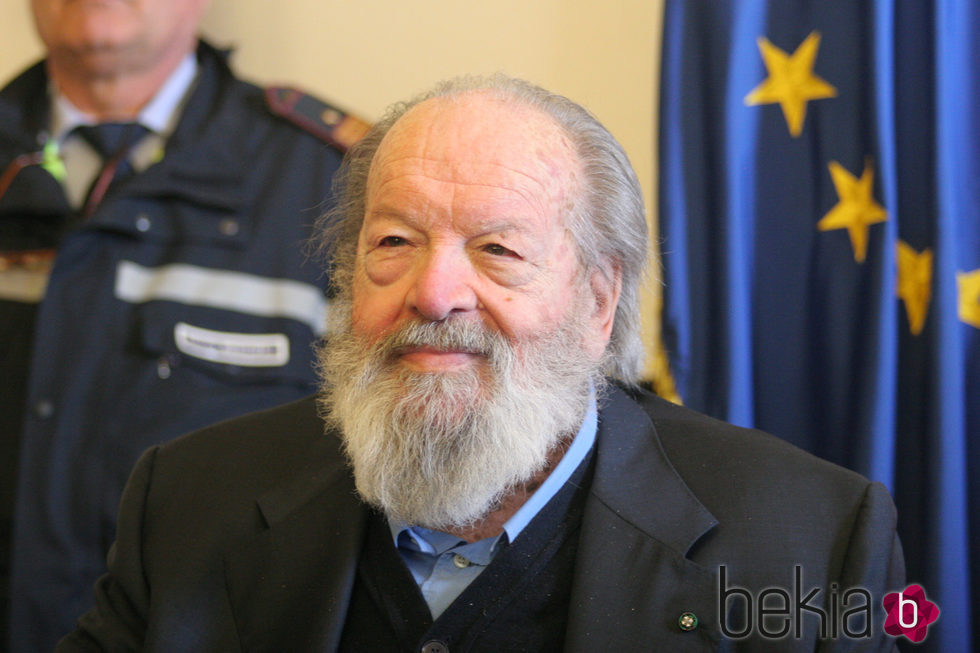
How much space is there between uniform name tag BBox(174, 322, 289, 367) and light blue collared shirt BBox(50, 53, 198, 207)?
49 cm

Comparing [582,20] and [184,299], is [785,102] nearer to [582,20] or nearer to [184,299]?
[582,20]

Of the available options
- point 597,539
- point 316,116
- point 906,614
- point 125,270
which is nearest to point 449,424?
point 597,539

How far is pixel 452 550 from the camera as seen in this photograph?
162 cm

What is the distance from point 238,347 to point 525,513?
120 centimetres

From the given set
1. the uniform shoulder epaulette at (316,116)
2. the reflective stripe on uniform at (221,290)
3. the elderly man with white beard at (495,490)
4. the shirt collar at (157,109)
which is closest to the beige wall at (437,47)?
the uniform shoulder epaulette at (316,116)

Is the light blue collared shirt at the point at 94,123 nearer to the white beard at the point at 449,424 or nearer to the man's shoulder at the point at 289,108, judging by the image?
the man's shoulder at the point at 289,108

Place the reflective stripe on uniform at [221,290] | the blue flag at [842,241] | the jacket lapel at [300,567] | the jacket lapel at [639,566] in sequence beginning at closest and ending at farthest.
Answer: the jacket lapel at [639,566], the jacket lapel at [300,567], the blue flag at [842,241], the reflective stripe on uniform at [221,290]

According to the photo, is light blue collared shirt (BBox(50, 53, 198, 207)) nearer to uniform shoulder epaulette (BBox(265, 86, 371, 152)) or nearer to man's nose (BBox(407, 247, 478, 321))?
uniform shoulder epaulette (BBox(265, 86, 371, 152))

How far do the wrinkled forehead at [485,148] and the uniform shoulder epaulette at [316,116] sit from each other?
1.01 m

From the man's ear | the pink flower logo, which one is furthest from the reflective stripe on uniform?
the pink flower logo

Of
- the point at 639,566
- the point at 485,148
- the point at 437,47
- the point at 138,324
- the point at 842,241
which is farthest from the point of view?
the point at 437,47

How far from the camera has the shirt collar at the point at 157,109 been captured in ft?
8.92

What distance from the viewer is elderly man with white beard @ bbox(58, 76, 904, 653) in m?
1.51

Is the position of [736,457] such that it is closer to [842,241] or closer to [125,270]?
[842,241]
